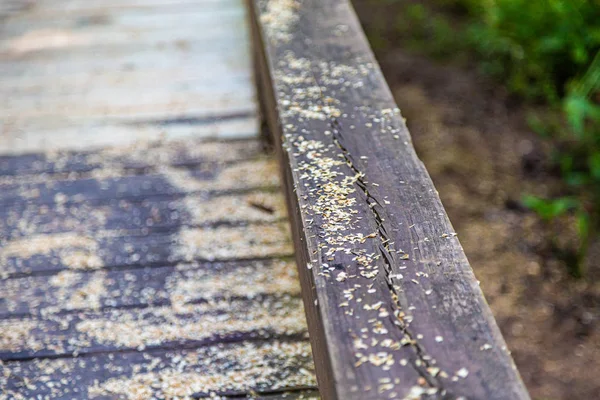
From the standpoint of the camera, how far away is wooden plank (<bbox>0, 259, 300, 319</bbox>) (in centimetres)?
174

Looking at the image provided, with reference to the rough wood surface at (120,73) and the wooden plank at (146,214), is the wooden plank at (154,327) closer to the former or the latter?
the wooden plank at (146,214)

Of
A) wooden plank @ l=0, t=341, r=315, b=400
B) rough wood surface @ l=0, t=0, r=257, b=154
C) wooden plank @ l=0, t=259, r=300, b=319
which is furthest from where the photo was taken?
rough wood surface @ l=0, t=0, r=257, b=154

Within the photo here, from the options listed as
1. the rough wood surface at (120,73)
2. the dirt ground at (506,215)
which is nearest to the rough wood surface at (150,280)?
the rough wood surface at (120,73)

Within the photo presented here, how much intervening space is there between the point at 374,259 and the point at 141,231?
120 centimetres

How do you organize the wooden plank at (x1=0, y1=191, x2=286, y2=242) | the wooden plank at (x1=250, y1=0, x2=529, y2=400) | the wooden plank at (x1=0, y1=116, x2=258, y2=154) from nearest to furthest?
1. the wooden plank at (x1=250, y1=0, x2=529, y2=400)
2. the wooden plank at (x1=0, y1=191, x2=286, y2=242)
3. the wooden plank at (x1=0, y1=116, x2=258, y2=154)

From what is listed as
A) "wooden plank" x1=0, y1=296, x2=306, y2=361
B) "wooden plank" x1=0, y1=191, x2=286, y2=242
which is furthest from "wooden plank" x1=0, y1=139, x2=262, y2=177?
"wooden plank" x1=0, y1=296, x2=306, y2=361

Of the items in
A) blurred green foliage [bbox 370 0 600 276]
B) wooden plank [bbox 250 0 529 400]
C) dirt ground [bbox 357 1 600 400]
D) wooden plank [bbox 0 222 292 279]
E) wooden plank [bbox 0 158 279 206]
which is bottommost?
dirt ground [bbox 357 1 600 400]

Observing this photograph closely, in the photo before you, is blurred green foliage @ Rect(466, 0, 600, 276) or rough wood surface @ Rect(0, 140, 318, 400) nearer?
rough wood surface @ Rect(0, 140, 318, 400)

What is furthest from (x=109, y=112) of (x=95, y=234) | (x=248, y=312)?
(x=248, y=312)

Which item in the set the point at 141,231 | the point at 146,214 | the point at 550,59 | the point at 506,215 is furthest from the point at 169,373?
the point at 550,59

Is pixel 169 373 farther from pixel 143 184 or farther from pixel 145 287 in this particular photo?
pixel 143 184

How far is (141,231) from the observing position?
2.08 metres

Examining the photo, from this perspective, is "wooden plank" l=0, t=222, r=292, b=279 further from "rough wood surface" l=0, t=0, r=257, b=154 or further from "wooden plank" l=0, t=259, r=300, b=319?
"rough wood surface" l=0, t=0, r=257, b=154

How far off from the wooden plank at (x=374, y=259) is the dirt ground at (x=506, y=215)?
1.64 meters
